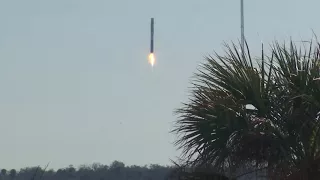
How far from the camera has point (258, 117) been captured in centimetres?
1176

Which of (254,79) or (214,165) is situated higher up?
(254,79)

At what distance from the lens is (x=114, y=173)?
226ft

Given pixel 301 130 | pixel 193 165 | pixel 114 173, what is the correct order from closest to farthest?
1. pixel 301 130
2. pixel 193 165
3. pixel 114 173

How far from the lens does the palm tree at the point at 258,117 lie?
11328mm

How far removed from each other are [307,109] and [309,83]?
0.36 metres

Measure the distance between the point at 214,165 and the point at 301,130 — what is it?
1325mm

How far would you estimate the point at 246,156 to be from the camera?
11.6 metres

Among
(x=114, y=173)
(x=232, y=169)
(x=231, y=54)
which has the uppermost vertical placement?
(x=114, y=173)

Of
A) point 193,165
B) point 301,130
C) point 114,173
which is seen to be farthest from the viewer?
point 114,173

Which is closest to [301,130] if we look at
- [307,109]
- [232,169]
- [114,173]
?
[307,109]

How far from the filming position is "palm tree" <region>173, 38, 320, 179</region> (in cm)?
1133

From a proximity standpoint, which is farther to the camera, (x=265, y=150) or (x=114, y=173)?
(x=114, y=173)

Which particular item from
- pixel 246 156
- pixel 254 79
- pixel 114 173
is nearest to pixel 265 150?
pixel 246 156

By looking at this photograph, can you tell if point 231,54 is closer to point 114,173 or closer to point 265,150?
point 265,150
